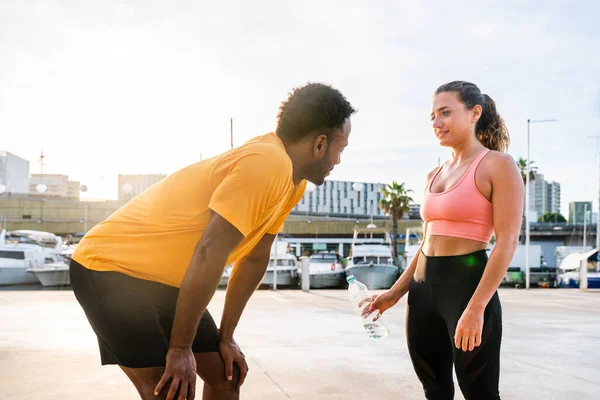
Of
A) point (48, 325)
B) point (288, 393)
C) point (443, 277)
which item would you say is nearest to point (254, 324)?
point (48, 325)

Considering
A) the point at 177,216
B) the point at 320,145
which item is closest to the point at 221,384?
the point at 177,216

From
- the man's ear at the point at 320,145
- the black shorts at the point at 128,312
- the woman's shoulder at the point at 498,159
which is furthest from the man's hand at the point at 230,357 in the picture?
the woman's shoulder at the point at 498,159

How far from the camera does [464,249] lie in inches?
106

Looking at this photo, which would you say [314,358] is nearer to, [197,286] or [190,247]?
[190,247]

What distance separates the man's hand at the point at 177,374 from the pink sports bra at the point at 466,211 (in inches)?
50.9

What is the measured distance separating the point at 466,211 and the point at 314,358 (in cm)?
397

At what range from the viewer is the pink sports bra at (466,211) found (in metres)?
2.66

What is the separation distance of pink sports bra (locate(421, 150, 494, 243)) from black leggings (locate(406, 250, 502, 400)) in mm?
99

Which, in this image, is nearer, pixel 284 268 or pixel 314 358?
pixel 314 358

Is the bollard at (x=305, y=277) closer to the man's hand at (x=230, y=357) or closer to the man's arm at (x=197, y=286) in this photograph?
the man's hand at (x=230, y=357)

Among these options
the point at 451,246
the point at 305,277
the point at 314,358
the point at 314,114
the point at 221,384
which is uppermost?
the point at 314,114

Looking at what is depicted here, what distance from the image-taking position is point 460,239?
269 centimetres

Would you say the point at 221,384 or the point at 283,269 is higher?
the point at 221,384

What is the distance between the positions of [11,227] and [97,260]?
72468 mm
